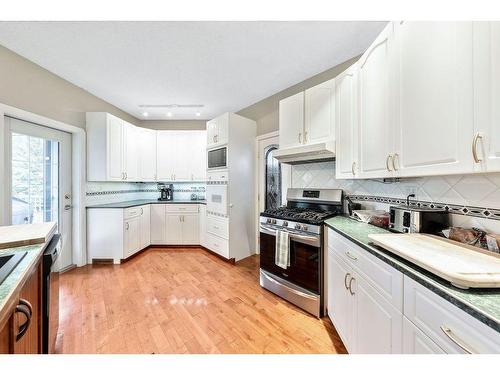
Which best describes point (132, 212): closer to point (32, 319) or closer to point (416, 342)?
point (32, 319)

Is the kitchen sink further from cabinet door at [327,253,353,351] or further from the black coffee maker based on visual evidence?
the black coffee maker

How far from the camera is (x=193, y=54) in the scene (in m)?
2.07

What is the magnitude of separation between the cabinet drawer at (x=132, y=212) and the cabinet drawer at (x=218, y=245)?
46.4 inches

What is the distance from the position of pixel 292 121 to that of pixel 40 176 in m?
3.04

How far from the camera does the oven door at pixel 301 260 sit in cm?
177

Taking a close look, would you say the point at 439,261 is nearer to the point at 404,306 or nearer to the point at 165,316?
the point at 404,306

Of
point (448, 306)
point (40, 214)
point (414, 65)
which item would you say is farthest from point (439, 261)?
point (40, 214)

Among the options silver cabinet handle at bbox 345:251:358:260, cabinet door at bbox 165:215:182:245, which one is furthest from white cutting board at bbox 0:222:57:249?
cabinet door at bbox 165:215:182:245

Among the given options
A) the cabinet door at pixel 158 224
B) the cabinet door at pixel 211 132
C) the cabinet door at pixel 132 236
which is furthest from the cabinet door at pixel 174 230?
the cabinet door at pixel 211 132

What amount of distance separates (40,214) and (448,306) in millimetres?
3579

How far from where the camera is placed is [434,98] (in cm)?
99

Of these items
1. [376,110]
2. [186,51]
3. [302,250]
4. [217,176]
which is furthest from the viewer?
[217,176]

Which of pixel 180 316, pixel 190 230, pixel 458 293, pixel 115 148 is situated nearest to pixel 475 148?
pixel 458 293
